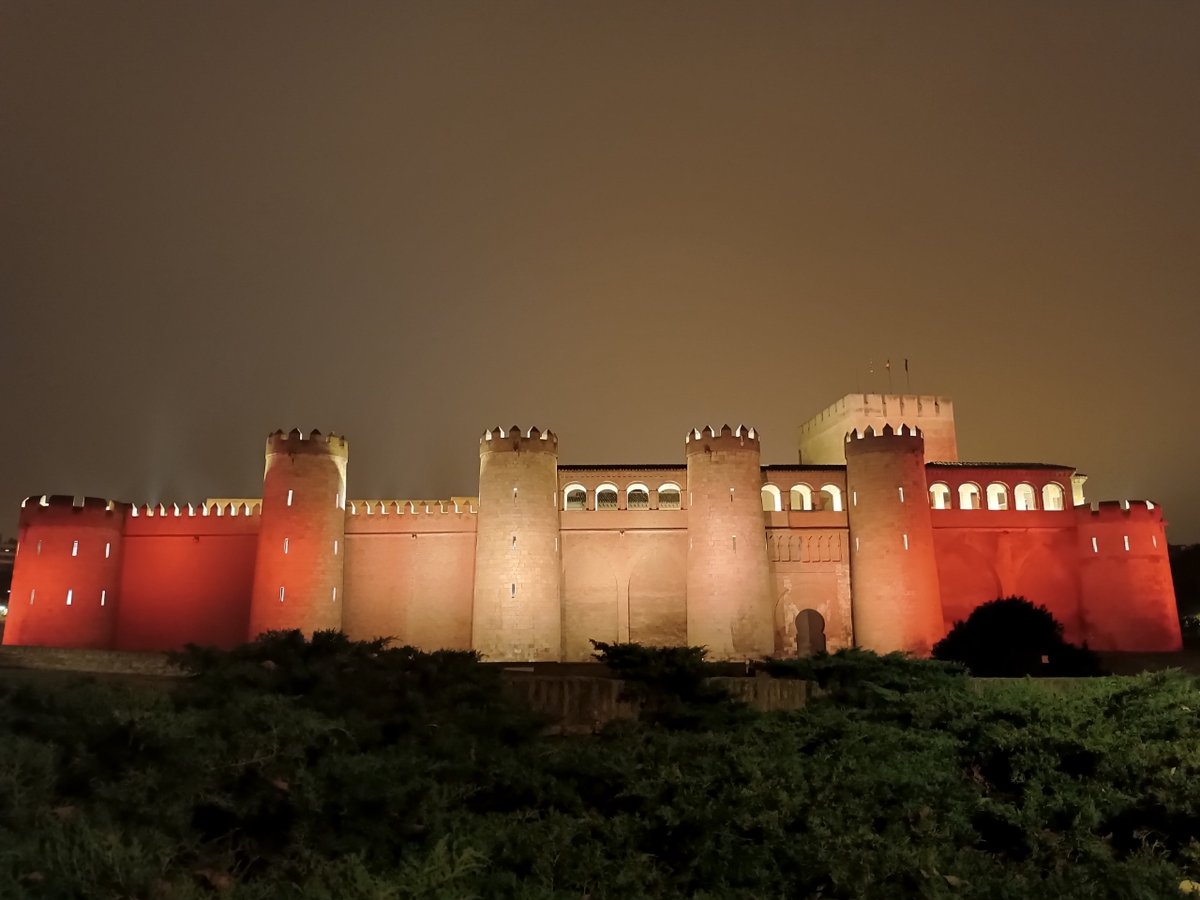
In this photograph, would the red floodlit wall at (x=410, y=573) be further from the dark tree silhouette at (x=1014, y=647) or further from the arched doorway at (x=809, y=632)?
the dark tree silhouette at (x=1014, y=647)

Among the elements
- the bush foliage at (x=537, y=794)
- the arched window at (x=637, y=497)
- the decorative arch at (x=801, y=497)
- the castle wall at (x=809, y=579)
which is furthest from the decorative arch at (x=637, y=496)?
the bush foliage at (x=537, y=794)

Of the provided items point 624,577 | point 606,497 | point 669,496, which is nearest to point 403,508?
point 606,497

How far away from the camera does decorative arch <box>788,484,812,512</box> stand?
2856 centimetres

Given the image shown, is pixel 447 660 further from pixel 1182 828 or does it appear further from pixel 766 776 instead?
pixel 1182 828

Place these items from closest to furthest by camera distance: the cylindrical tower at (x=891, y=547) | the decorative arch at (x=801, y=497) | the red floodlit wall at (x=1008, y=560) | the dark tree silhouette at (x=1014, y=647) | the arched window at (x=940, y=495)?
the dark tree silhouette at (x=1014, y=647) < the cylindrical tower at (x=891, y=547) < the red floodlit wall at (x=1008, y=560) < the decorative arch at (x=801, y=497) < the arched window at (x=940, y=495)

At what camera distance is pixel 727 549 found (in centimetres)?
2589

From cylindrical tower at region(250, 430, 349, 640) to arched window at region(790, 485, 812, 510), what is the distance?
12.4 m

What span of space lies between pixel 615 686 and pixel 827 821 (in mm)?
5662

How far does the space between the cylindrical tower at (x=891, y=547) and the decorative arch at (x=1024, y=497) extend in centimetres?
344

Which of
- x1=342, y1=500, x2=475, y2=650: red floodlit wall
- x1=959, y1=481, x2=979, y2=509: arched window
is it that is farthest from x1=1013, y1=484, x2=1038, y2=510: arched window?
x1=342, y1=500, x2=475, y2=650: red floodlit wall

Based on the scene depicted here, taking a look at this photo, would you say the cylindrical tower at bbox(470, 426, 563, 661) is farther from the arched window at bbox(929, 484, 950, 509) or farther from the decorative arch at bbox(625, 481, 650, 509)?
the arched window at bbox(929, 484, 950, 509)

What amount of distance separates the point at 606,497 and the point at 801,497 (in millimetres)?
5447

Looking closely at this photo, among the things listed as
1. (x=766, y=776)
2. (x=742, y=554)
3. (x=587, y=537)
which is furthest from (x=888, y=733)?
(x=587, y=537)

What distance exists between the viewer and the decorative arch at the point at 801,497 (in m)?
28.6
